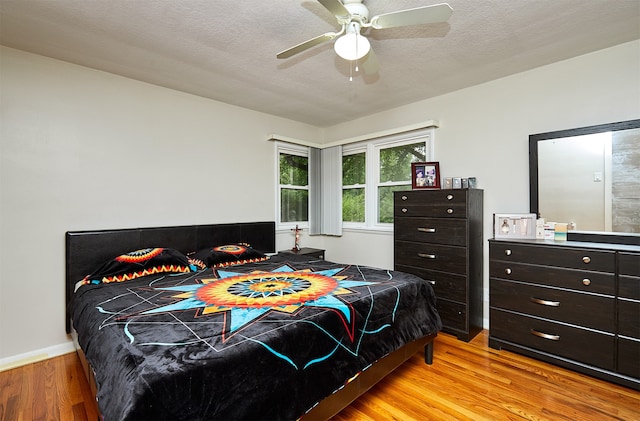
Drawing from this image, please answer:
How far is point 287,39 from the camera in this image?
7.51 feet

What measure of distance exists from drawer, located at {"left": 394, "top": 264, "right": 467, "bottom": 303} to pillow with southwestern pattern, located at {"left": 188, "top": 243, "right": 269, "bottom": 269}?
1.76 m

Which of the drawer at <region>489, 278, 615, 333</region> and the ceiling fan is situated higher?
the ceiling fan

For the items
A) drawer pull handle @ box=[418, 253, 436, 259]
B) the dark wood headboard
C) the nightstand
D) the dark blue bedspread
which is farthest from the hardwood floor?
the nightstand

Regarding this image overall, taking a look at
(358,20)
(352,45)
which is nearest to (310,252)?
(352,45)

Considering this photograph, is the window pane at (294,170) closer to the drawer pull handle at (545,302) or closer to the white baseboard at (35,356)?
the white baseboard at (35,356)

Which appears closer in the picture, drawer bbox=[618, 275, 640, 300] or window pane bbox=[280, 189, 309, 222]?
drawer bbox=[618, 275, 640, 300]

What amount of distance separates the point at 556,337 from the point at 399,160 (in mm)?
2402

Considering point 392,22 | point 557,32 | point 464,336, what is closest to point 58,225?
point 392,22

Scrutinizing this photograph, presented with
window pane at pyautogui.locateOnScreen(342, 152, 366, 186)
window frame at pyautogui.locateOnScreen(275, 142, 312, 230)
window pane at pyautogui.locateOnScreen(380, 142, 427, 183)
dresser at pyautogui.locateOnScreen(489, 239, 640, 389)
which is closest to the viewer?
dresser at pyautogui.locateOnScreen(489, 239, 640, 389)

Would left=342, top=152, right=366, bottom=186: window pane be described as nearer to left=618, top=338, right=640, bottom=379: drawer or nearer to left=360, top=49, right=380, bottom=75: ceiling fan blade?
left=360, top=49, right=380, bottom=75: ceiling fan blade

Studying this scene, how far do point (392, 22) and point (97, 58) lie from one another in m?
2.42

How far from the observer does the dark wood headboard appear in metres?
2.61

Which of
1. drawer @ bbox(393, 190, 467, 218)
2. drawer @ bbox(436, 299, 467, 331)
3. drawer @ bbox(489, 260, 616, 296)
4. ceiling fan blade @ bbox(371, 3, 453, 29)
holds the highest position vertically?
ceiling fan blade @ bbox(371, 3, 453, 29)

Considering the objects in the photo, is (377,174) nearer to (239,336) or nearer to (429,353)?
(429,353)
